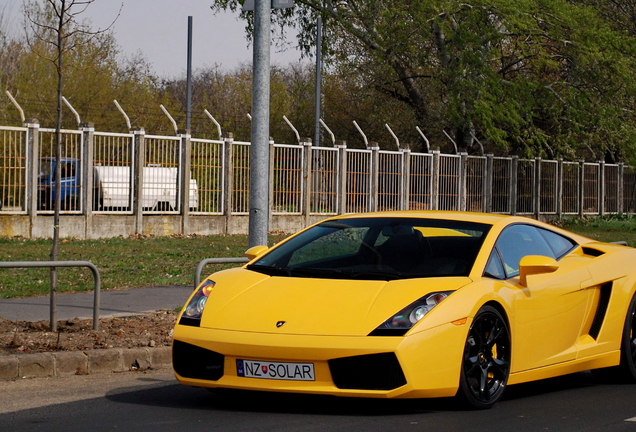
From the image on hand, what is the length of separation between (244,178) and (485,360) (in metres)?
20.1

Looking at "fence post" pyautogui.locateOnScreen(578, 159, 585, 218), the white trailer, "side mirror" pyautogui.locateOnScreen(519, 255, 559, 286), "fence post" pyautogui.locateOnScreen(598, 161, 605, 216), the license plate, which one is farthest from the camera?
"fence post" pyautogui.locateOnScreen(598, 161, 605, 216)

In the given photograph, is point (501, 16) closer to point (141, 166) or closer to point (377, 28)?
point (377, 28)

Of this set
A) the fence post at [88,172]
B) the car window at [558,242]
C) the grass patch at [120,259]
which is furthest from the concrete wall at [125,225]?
the car window at [558,242]

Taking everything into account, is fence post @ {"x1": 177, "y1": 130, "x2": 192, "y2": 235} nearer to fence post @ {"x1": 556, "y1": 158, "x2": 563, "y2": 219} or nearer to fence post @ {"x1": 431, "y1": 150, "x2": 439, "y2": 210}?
fence post @ {"x1": 431, "y1": 150, "x2": 439, "y2": 210}

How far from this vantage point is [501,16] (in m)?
31.5

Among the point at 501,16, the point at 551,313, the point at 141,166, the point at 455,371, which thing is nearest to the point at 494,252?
the point at 551,313

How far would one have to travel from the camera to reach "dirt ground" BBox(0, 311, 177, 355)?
332 inches

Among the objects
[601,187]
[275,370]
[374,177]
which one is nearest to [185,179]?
[374,177]

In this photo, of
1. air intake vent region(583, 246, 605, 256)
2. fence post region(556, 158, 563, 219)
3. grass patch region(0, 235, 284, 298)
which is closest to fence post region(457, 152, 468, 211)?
fence post region(556, 158, 563, 219)

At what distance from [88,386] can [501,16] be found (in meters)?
26.2

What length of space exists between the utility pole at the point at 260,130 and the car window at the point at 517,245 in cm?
342

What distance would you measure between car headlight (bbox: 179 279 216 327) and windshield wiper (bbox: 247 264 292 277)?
403 millimetres

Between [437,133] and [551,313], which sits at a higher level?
[437,133]

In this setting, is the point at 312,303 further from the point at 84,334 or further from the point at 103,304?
the point at 103,304
